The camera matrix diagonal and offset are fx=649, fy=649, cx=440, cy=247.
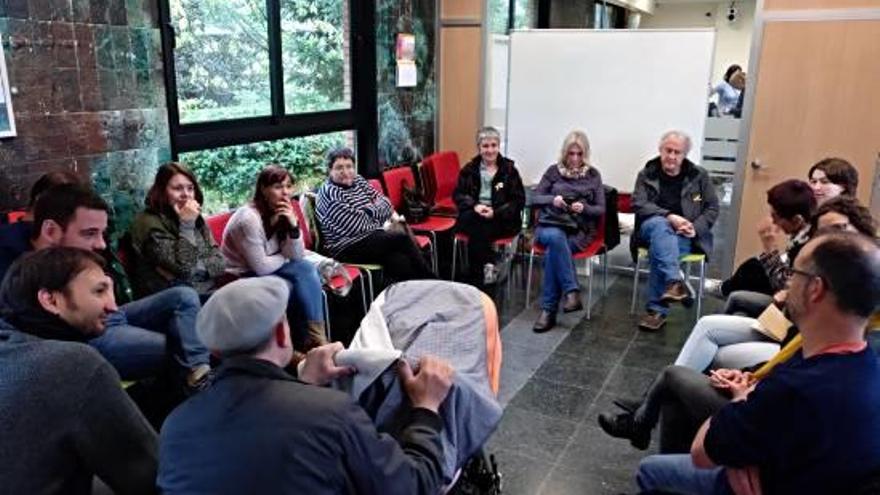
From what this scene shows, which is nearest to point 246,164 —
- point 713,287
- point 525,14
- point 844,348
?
point 713,287

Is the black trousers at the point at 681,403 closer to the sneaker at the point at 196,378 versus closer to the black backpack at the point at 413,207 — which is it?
the sneaker at the point at 196,378

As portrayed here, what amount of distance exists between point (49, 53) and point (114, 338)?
1.26m

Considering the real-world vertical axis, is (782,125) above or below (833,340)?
above

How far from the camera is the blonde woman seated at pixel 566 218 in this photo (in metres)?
4.00

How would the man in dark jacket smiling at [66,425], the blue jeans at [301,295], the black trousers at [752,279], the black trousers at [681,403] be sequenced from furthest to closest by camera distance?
the blue jeans at [301,295] < the black trousers at [752,279] < the black trousers at [681,403] < the man in dark jacket smiling at [66,425]

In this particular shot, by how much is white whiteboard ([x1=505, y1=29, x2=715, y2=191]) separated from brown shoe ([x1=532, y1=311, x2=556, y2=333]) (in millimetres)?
1355

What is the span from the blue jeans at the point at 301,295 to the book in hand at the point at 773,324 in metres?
2.00

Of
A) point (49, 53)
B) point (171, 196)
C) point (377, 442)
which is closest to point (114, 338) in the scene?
point (171, 196)

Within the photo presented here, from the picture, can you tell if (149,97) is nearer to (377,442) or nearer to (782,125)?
(377,442)

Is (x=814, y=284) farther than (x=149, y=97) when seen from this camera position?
No

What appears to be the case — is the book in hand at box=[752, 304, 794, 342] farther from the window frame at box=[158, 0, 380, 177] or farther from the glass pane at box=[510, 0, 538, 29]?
the glass pane at box=[510, 0, 538, 29]

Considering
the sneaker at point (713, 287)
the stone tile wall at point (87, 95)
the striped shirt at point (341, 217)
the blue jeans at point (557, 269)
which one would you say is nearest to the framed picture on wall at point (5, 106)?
the stone tile wall at point (87, 95)

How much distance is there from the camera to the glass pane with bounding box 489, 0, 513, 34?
527cm

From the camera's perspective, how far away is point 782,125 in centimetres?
423
